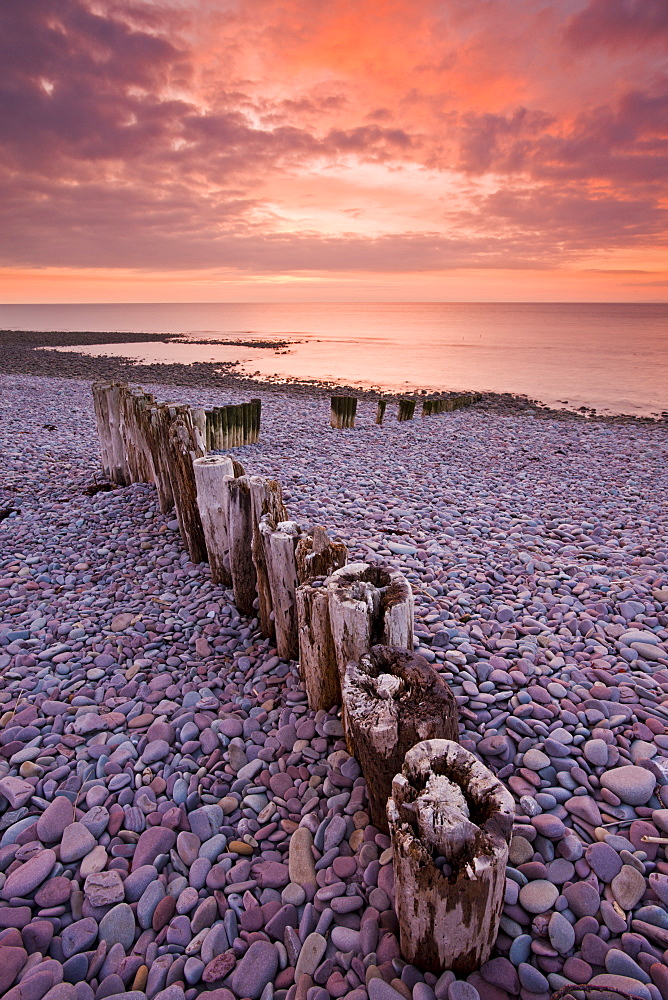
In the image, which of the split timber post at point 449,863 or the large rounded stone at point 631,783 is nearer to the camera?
the split timber post at point 449,863

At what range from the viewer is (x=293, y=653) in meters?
3.38

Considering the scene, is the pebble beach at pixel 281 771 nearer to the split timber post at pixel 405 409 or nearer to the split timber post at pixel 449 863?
the split timber post at pixel 449 863

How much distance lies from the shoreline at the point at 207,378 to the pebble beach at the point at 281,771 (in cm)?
1213

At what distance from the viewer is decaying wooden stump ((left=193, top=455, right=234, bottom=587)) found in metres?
4.28

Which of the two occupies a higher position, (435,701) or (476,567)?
(435,701)

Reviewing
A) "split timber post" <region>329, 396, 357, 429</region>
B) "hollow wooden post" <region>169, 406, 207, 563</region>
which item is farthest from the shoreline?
"hollow wooden post" <region>169, 406, 207, 563</region>

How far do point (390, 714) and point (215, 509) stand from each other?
259 cm

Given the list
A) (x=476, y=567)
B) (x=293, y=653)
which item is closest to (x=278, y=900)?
(x=293, y=653)

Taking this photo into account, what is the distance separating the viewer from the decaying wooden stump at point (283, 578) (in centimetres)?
323

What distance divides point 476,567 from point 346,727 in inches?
97.0

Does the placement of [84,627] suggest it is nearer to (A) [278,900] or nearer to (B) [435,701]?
(A) [278,900]

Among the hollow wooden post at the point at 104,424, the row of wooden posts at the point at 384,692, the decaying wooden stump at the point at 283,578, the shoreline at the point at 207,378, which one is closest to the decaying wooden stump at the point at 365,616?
the row of wooden posts at the point at 384,692

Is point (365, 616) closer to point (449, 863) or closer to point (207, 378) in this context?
point (449, 863)

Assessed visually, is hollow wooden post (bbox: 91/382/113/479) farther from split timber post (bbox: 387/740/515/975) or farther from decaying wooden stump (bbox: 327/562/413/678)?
split timber post (bbox: 387/740/515/975)
